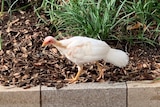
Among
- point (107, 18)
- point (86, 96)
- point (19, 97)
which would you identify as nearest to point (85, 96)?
point (86, 96)

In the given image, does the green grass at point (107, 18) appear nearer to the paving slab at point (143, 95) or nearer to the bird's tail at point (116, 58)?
→ the bird's tail at point (116, 58)

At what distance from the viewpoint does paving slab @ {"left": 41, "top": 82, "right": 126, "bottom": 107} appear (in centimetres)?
395

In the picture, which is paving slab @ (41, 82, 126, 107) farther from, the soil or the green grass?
the green grass

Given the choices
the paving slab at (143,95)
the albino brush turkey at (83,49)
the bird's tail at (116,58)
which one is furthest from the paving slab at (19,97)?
the paving slab at (143,95)

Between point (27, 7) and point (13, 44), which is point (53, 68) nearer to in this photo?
point (13, 44)

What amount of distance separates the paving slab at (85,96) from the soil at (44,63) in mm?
72

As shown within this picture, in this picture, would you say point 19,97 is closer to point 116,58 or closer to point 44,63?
point 44,63

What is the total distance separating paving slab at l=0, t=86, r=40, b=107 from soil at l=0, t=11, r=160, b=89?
0.07 meters

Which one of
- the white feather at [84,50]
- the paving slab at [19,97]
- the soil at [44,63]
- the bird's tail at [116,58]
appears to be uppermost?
the white feather at [84,50]

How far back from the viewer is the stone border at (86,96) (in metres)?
3.95

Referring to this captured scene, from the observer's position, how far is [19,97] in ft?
13.0

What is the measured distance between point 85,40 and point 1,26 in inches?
48.5

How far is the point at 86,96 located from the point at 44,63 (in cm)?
54

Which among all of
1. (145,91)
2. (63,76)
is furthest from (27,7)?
(145,91)
